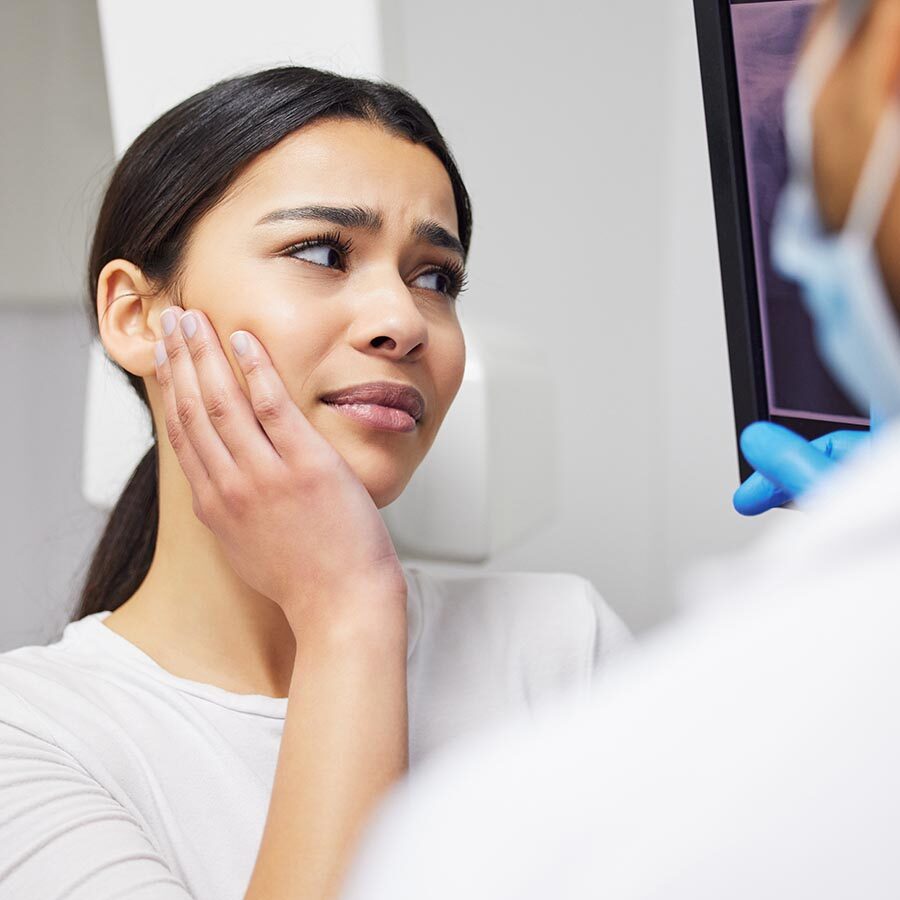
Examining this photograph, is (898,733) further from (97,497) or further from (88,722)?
(97,497)

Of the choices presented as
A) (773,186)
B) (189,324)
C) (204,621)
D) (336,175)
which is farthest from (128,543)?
(773,186)

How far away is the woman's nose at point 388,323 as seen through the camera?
790 millimetres

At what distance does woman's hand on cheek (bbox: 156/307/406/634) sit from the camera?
2.30 ft

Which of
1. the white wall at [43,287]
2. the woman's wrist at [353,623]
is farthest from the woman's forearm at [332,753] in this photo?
the white wall at [43,287]

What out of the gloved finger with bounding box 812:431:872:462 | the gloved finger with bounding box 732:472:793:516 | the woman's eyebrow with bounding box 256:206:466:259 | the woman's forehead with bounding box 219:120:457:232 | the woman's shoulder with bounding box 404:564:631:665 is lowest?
the woman's shoulder with bounding box 404:564:631:665

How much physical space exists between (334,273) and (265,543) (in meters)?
0.22

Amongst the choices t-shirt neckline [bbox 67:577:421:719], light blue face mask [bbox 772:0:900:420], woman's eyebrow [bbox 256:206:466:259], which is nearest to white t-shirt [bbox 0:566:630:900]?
t-shirt neckline [bbox 67:577:421:719]

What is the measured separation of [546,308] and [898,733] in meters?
1.49

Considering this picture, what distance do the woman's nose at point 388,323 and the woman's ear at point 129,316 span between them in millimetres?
182

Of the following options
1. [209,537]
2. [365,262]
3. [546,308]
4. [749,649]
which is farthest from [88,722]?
[546,308]

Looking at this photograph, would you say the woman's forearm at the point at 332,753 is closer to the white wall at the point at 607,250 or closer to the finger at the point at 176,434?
the finger at the point at 176,434

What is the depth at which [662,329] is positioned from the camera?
1711 millimetres

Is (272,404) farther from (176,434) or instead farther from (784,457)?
(784,457)

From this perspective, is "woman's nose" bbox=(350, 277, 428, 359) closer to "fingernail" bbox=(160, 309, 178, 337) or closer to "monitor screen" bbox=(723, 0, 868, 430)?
"fingernail" bbox=(160, 309, 178, 337)
